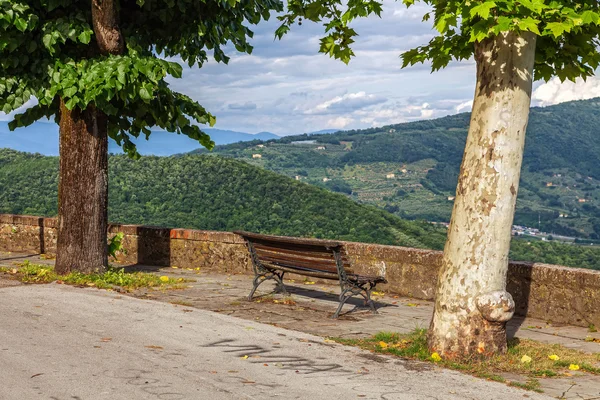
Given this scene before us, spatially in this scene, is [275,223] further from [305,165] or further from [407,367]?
[305,165]

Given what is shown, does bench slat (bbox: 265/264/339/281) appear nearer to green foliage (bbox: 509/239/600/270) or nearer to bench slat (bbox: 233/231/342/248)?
bench slat (bbox: 233/231/342/248)

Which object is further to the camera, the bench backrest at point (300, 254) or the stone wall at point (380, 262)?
the stone wall at point (380, 262)

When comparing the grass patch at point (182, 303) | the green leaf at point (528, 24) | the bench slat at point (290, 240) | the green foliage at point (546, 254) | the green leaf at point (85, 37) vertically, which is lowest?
the green foliage at point (546, 254)

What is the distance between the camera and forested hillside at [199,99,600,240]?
112 metres

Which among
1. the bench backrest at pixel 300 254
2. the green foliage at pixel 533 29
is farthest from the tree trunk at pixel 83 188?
the green foliage at pixel 533 29

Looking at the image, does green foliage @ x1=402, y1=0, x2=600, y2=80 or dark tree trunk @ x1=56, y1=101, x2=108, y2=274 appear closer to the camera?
green foliage @ x1=402, y1=0, x2=600, y2=80

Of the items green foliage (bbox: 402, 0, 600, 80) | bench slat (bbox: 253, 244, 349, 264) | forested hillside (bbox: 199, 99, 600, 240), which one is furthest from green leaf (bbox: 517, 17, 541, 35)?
forested hillside (bbox: 199, 99, 600, 240)

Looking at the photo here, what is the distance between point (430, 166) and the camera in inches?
5271

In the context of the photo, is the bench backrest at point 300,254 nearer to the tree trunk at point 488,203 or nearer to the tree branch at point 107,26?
the tree trunk at point 488,203

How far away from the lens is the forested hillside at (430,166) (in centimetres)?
11250

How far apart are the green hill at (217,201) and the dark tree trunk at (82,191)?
76.7ft

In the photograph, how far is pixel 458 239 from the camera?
7484mm

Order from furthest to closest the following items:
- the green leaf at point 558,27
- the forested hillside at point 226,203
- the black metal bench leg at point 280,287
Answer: the forested hillside at point 226,203 → the black metal bench leg at point 280,287 → the green leaf at point 558,27

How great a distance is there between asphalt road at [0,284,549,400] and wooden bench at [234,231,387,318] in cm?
122
